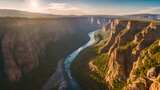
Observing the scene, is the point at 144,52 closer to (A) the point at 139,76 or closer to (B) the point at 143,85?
(A) the point at 139,76

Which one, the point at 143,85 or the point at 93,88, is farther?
the point at 93,88

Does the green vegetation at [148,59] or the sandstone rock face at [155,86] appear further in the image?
the green vegetation at [148,59]

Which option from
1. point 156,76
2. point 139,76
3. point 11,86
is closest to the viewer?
point 156,76

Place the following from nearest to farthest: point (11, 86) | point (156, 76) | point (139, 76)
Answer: point (156, 76)
point (139, 76)
point (11, 86)

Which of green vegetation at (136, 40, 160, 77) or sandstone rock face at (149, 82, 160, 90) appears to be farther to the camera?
green vegetation at (136, 40, 160, 77)

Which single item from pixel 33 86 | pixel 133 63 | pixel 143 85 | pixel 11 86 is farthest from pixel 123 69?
pixel 11 86

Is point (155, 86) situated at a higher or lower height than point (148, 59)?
lower

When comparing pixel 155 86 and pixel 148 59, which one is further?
pixel 148 59

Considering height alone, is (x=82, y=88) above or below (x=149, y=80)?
below

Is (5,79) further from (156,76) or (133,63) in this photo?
(156,76)
